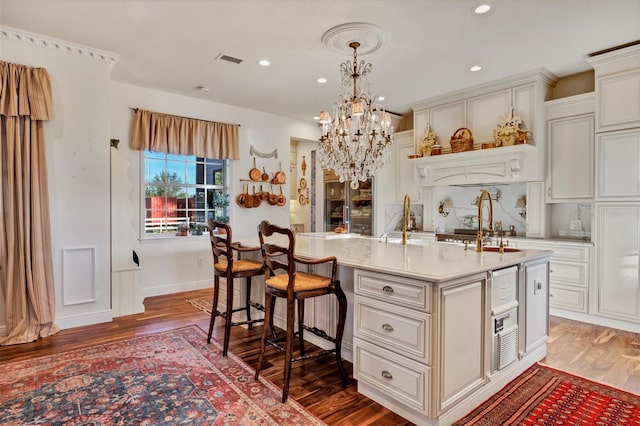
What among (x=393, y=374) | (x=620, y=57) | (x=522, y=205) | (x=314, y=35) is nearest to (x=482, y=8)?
(x=314, y=35)

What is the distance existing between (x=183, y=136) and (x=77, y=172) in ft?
5.32

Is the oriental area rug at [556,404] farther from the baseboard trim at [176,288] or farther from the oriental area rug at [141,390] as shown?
the baseboard trim at [176,288]

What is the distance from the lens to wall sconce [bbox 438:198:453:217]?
220 inches

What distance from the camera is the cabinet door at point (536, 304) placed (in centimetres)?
257

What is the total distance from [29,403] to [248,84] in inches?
151

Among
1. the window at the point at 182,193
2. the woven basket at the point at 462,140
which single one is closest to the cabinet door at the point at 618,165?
the woven basket at the point at 462,140

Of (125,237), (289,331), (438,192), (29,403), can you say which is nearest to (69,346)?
(29,403)

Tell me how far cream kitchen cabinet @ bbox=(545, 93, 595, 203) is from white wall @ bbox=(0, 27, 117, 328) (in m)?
5.10

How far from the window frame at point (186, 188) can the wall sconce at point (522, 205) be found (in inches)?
167

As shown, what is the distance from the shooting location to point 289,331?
2.23 m

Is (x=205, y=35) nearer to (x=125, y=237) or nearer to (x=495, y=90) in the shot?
(x=125, y=237)

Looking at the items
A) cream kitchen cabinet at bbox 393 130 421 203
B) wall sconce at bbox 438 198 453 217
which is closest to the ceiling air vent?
cream kitchen cabinet at bbox 393 130 421 203

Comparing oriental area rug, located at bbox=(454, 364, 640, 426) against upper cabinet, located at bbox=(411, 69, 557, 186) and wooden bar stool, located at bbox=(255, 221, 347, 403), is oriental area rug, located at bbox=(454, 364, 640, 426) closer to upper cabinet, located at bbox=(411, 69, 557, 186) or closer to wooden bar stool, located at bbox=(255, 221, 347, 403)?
wooden bar stool, located at bbox=(255, 221, 347, 403)

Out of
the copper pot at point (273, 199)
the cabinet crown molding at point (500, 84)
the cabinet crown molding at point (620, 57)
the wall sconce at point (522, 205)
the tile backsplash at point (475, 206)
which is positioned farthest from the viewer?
the copper pot at point (273, 199)
